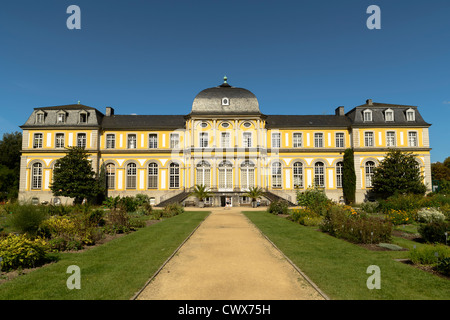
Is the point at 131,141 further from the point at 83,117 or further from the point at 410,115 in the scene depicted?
the point at 410,115

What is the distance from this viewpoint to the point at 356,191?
35.6m

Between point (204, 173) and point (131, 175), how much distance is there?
913 centimetres

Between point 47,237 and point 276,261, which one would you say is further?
point 47,237

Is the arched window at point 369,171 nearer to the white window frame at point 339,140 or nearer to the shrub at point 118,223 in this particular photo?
the white window frame at point 339,140

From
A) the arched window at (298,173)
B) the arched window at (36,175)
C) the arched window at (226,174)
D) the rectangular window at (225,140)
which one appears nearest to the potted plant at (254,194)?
the arched window at (226,174)

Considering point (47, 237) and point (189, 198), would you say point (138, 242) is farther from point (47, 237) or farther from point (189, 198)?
point (189, 198)

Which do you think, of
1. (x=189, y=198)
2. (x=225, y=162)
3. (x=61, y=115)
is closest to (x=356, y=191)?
(x=225, y=162)

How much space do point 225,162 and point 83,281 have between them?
1139 inches

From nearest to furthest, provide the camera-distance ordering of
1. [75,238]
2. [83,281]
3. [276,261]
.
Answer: [83,281] < [276,261] < [75,238]

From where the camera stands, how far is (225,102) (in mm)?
36188

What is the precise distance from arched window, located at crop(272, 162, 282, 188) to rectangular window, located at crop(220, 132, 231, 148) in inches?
246

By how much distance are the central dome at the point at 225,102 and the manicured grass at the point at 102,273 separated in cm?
2574

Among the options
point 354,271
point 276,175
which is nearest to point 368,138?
point 276,175
